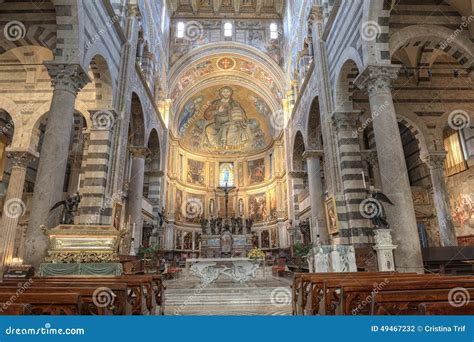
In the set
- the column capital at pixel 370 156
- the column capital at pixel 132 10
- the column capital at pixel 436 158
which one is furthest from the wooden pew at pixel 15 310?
the column capital at pixel 436 158

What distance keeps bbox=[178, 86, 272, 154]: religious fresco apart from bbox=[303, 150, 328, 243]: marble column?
12.9m

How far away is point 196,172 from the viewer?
3148 cm

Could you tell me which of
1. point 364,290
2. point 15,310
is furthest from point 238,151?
point 15,310

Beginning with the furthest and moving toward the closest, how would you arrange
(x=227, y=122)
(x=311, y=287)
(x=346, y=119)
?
(x=227, y=122)
(x=346, y=119)
(x=311, y=287)

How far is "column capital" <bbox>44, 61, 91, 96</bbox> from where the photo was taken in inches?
370

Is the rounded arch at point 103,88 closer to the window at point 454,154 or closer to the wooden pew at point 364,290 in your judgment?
the wooden pew at point 364,290

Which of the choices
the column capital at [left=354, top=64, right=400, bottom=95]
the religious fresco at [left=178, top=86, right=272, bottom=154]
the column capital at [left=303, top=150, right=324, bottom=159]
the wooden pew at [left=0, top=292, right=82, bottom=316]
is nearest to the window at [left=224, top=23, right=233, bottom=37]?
the religious fresco at [left=178, top=86, right=272, bottom=154]

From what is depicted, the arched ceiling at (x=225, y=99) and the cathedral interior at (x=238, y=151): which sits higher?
the arched ceiling at (x=225, y=99)

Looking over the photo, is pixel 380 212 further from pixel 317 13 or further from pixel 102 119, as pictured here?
pixel 102 119

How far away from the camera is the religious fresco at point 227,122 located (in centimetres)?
3135

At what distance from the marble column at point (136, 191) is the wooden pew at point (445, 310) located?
Result: 1641 centimetres

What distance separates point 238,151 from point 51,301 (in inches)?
1190

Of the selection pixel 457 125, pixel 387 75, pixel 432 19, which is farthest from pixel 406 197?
pixel 457 125

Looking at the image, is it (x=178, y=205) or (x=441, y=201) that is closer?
(x=441, y=201)
